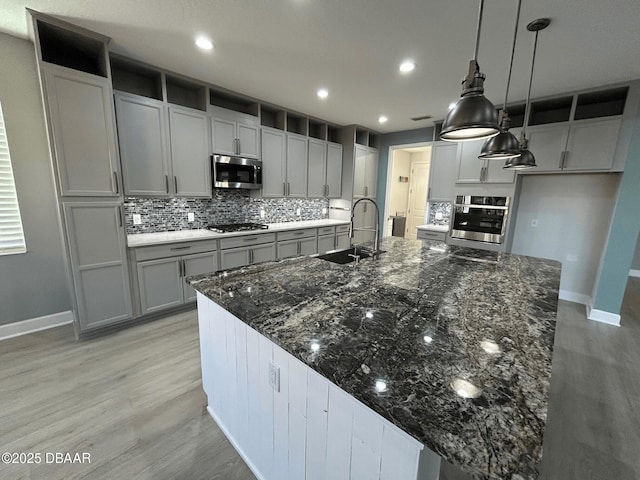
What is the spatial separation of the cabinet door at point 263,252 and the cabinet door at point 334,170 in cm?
172

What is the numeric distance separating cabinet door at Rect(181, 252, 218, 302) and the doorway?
440 cm

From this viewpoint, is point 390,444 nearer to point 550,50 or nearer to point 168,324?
point 168,324

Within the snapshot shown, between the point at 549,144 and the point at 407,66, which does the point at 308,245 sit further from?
the point at 549,144

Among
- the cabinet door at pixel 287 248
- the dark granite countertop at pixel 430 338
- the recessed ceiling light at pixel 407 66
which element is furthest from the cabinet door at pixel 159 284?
the recessed ceiling light at pixel 407 66

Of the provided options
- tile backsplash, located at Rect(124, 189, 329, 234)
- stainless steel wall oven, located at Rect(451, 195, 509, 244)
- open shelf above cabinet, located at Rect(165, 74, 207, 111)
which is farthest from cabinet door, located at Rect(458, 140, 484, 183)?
open shelf above cabinet, located at Rect(165, 74, 207, 111)

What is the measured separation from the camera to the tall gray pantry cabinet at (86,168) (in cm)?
226

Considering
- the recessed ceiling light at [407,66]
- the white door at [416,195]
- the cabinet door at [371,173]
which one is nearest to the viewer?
the recessed ceiling light at [407,66]

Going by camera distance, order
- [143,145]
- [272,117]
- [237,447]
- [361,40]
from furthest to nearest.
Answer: [272,117] < [143,145] < [361,40] < [237,447]

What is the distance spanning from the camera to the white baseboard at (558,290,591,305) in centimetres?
381

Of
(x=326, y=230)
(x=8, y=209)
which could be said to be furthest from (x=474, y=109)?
(x=8, y=209)

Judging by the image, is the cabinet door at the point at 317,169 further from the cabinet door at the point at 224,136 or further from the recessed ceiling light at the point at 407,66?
the recessed ceiling light at the point at 407,66

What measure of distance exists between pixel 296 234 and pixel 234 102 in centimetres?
211

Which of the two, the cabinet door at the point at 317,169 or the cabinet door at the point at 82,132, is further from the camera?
the cabinet door at the point at 317,169

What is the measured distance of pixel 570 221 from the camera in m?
3.84
